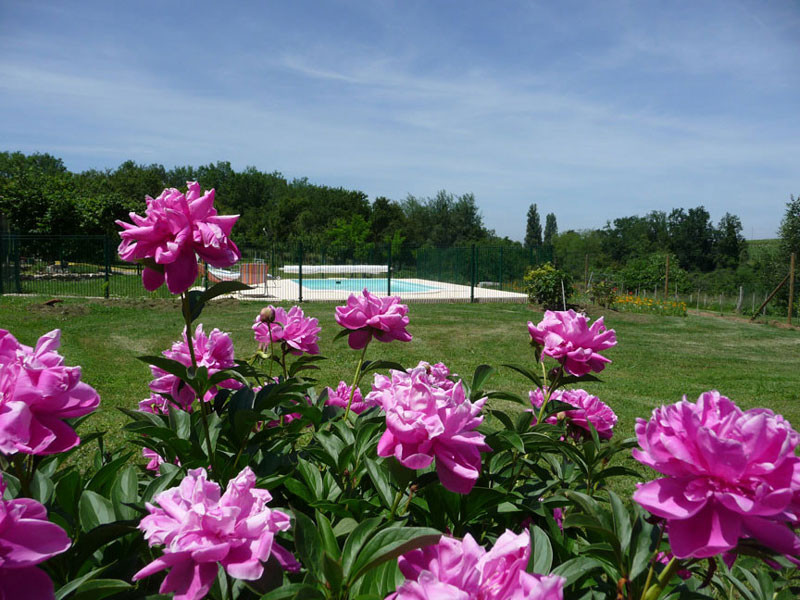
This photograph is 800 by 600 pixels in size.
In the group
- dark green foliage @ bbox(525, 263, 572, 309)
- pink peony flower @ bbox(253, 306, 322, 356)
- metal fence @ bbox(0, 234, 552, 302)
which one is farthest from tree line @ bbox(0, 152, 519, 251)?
pink peony flower @ bbox(253, 306, 322, 356)

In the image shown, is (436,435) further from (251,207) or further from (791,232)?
(251,207)

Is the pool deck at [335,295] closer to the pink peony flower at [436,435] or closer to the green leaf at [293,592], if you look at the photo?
the pink peony flower at [436,435]

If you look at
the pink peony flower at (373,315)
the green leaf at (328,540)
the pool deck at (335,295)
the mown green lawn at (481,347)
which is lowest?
the mown green lawn at (481,347)

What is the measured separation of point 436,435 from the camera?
2.45 feet

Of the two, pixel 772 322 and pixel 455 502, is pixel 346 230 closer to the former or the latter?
pixel 772 322

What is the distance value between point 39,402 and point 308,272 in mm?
20477

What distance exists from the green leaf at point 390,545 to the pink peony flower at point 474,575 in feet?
0.05

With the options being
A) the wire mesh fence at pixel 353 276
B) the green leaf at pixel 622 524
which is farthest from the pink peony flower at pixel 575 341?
the wire mesh fence at pixel 353 276

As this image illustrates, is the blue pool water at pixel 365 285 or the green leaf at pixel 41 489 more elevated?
the green leaf at pixel 41 489

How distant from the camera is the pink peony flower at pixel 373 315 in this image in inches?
56.7

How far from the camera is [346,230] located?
133 ft

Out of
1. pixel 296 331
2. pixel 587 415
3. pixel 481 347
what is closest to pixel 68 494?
pixel 296 331

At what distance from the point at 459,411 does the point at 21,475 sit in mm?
598

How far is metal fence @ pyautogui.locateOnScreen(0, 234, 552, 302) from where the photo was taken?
51.1 feet
